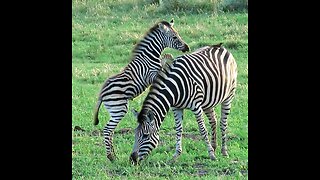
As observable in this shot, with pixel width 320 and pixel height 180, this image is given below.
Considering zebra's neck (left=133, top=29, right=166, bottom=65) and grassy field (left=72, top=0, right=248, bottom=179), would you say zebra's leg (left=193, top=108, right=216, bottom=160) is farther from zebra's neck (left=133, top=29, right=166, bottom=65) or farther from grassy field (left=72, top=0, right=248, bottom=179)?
zebra's neck (left=133, top=29, right=166, bottom=65)

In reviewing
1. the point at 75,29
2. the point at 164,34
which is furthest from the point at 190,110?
the point at 75,29

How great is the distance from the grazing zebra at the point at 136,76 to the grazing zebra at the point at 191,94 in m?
0.10

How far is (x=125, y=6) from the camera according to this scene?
7.54 meters

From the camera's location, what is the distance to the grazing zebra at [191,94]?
704 centimetres

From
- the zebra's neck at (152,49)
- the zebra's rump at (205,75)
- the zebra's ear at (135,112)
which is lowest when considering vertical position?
the zebra's ear at (135,112)

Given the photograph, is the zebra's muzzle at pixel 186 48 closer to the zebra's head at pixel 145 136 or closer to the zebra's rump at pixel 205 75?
the zebra's rump at pixel 205 75

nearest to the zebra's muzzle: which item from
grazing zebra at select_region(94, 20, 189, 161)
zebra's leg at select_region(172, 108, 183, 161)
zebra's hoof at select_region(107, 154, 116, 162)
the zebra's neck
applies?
grazing zebra at select_region(94, 20, 189, 161)

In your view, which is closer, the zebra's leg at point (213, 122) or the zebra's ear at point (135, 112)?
the zebra's ear at point (135, 112)

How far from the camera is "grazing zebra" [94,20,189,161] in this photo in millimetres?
7137

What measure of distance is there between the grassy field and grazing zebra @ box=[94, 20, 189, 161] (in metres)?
0.05

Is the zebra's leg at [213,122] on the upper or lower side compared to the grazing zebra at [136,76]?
lower

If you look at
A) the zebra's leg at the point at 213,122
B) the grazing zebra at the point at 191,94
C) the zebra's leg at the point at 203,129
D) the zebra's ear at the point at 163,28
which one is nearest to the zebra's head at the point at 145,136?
the grazing zebra at the point at 191,94
